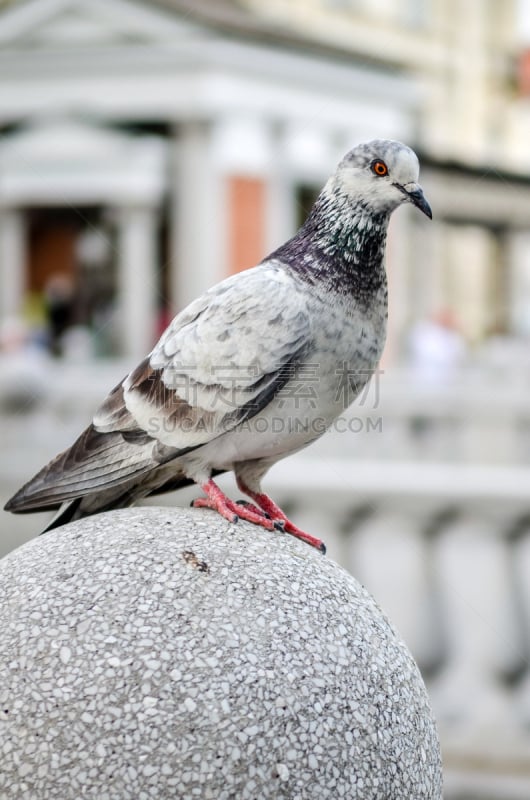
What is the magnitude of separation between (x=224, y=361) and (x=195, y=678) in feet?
3.32

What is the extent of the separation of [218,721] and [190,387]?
1077mm

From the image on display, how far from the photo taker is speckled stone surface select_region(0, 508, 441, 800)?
2.74 m

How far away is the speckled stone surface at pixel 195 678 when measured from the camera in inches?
108

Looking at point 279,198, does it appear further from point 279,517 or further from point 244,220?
point 279,517

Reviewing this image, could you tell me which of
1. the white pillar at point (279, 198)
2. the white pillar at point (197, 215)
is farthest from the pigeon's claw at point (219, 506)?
the white pillar at point (279, 198)

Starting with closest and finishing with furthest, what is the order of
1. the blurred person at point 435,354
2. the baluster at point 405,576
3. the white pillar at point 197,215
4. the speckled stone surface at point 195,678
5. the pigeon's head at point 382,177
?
the speckled stone surface at point 195,678 → the pigeon's head at point 382,177 → the baluster at point 405,576 → the blurred person at point 435,354 → the white pillar at point 197,215

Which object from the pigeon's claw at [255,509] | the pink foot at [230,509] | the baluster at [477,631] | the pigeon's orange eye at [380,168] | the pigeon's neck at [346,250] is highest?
the pigeon's orange eye at [380,168]

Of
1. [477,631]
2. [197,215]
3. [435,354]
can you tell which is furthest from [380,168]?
[197,215]

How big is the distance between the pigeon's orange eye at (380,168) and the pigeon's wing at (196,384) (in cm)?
41

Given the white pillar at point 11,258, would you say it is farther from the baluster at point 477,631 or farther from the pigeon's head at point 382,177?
the pigeon's head at point 382,177

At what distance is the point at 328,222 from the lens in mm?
3523

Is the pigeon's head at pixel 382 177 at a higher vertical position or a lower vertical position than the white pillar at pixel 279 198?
higher

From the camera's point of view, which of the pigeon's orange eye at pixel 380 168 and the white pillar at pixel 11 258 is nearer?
the pigeon's orange eye at pixel 380 168

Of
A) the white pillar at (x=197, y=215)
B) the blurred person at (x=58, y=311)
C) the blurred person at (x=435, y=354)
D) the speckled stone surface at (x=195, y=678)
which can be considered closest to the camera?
the speckled stone surface at (x=195, y=678)
